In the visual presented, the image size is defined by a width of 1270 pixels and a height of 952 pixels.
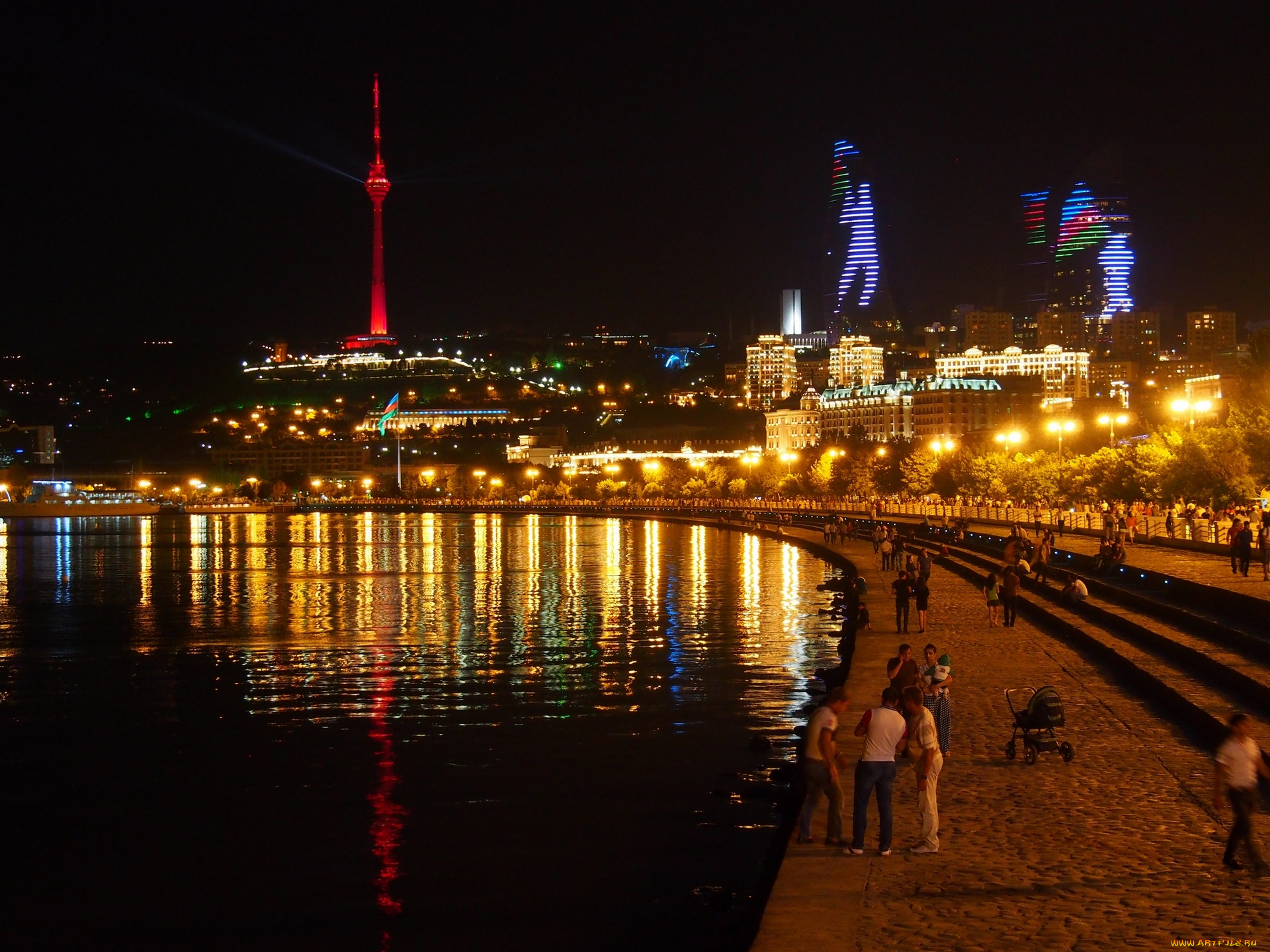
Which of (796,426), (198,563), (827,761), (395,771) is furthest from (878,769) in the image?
(796,426)

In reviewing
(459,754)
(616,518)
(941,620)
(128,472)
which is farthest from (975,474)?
(128,472)

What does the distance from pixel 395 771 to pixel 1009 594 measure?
11698 mm

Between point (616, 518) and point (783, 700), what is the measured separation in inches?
3556

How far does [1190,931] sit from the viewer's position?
793 centimetres

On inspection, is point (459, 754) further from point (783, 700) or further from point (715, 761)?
point (783, 700)

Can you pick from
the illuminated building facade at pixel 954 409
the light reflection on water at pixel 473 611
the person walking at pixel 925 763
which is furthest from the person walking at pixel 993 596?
the illuminated building facade at pixel 954 409

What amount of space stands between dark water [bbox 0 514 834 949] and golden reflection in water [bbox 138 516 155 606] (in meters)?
4.81

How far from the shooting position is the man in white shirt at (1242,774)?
866 centimetres

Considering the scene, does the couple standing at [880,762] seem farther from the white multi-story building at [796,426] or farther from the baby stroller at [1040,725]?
the white multi-story building at [796,426]

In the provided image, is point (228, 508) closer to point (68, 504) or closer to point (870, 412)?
point (68, 504)

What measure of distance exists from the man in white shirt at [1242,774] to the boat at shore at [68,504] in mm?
147776

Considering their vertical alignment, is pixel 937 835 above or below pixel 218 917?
above

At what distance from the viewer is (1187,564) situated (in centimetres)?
2898

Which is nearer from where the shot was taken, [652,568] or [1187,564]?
[1187,564]
